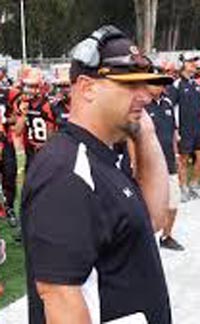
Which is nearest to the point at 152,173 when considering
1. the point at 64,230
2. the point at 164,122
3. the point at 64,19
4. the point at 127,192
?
the point at 127,192

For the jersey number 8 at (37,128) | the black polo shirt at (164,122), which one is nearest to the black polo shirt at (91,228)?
the black polo shirt at (164,122)

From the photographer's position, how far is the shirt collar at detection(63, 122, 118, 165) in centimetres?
240

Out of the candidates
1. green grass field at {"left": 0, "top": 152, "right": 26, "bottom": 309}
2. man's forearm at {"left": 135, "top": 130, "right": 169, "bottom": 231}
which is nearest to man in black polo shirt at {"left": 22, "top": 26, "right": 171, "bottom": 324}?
man's forearm at {"left": 135, "top": 130, "right": 169, "bottom": 231}

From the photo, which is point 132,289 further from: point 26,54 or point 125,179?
point 26,54

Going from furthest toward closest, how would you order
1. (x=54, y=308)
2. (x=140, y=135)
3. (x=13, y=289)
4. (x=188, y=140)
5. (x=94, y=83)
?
(x=188, y=140), (x=13, y=289), (x=140, y=135), (x=94, y=83), (x=54, y=308)

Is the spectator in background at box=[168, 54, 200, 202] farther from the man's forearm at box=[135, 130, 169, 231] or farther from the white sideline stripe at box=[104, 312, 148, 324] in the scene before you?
the white sideline stripe at box=[104, 312, 148, 324]

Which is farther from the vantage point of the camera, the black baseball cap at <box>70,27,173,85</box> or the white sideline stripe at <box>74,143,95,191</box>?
the black baseball cap at <box>70,27,173,85</box>

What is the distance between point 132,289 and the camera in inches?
92.7

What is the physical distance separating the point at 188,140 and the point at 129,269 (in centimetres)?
946

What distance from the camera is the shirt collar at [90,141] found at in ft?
7.87

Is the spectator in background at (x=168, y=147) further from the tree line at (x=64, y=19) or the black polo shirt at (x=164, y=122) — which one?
the tree line at (x=64, y=19)

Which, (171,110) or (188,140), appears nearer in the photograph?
(171,110)

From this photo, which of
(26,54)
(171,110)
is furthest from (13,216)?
(26,54)

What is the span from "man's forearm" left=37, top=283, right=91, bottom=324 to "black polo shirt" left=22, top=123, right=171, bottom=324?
0.02 metres
